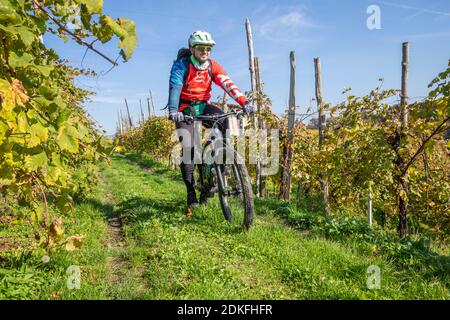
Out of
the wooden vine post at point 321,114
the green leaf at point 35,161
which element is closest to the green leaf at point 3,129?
the green leaf at point 35,161

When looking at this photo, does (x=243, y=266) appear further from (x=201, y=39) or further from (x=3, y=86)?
(x=201, y=39)

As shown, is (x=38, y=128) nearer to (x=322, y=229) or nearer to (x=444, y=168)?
(x=322, y=229)

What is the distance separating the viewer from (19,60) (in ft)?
6.20

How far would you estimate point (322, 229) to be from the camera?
15.6 feet

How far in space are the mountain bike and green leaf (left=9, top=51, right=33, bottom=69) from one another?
113 inches

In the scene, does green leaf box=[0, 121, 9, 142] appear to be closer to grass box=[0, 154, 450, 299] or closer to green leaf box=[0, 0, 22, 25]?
green leaf box=[0, 0, 22, 25]

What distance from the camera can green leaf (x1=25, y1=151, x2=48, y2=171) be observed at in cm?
193

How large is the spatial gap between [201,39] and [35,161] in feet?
11.1

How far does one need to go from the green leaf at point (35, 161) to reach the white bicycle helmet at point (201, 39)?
3.27 m

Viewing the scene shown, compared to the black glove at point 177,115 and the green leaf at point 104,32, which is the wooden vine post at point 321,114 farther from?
the green leaf at point 104,32

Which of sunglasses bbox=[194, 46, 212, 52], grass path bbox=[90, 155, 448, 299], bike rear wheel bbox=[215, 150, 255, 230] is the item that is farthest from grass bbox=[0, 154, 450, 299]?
sunglasses bbox=[194, 46, 212, 52]

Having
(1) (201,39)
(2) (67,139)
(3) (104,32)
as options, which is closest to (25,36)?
(3) (104,32)

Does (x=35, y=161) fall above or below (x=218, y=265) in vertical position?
above

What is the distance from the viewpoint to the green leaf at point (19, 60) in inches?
73.8
